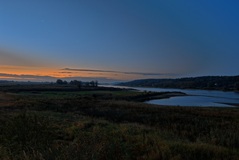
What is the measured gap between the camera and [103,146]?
6.84 m

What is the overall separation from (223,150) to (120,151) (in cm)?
319

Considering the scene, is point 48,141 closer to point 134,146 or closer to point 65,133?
point 134,146

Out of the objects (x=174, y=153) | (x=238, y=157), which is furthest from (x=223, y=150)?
(x=174, y=153)

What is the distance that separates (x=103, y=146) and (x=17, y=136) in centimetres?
240

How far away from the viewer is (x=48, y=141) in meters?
7.52

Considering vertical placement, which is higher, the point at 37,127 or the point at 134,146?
the point at 37,127

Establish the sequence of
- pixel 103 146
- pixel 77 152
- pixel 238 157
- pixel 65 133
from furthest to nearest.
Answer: pixel 65 133 → pixel 238 157 → pixel 103 146 → pixel 77 152

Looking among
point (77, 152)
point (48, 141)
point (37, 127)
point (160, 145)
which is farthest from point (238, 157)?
point (37, 127)

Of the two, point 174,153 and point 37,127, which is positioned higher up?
point 37,127

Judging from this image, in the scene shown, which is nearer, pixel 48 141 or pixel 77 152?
pixel 77 152

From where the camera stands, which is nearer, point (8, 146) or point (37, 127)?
point (8, 146)

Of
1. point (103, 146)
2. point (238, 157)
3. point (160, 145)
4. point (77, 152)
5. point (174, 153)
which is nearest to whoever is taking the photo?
point (77, 152)

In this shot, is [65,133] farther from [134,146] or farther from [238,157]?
[238,157]

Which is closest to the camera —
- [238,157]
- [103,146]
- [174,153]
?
[103,146]
